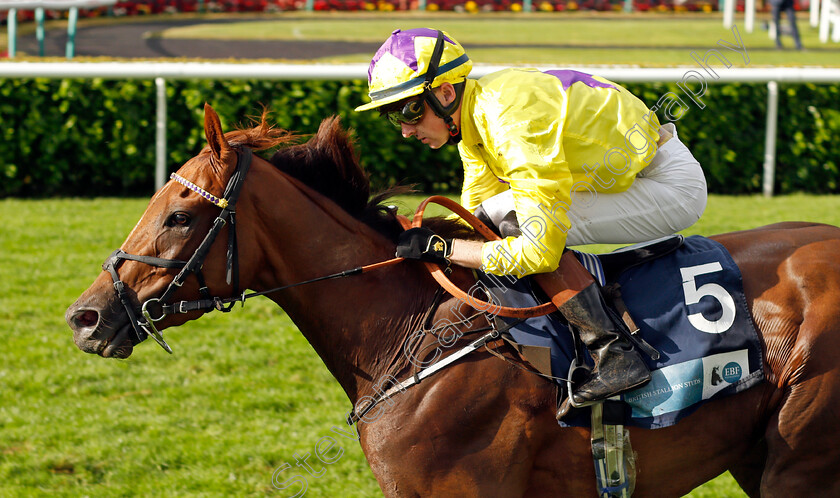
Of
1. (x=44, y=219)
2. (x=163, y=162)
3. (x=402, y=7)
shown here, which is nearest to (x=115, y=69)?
(x=163, y=162)

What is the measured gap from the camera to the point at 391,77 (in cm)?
271

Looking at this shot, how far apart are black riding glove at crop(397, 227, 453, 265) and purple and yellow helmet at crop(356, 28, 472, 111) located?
1.42 ft

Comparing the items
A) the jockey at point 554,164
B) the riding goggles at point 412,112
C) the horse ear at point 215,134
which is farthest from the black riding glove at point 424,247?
the horse ear at point 215,134

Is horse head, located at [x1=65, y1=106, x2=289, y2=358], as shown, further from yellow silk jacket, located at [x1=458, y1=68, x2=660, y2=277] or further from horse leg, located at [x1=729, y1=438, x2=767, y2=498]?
horse leg, located at [x1=729, y1=438, x2=767, y2=498]

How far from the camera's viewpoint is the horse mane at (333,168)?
9.53ft

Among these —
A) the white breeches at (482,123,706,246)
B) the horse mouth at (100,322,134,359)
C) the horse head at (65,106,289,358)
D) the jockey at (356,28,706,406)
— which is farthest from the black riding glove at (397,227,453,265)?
the horse mouth at (100,322,134,359)

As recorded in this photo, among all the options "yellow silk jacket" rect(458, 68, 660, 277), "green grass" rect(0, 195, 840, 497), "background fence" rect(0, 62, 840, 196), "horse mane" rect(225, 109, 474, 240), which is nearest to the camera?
"yellow silk jacket" rect(458, 68, 660, 277)

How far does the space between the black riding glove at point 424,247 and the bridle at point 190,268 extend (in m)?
0.53

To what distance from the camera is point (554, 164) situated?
2.57 meters

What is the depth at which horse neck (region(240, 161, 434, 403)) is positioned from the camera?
280 cm

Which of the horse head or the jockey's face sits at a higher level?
the jockey's face

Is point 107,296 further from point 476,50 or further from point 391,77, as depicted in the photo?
point 476,50

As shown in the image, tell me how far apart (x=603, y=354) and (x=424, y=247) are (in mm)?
649

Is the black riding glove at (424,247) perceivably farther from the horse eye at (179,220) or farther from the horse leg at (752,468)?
the horse leg at (752,468)
